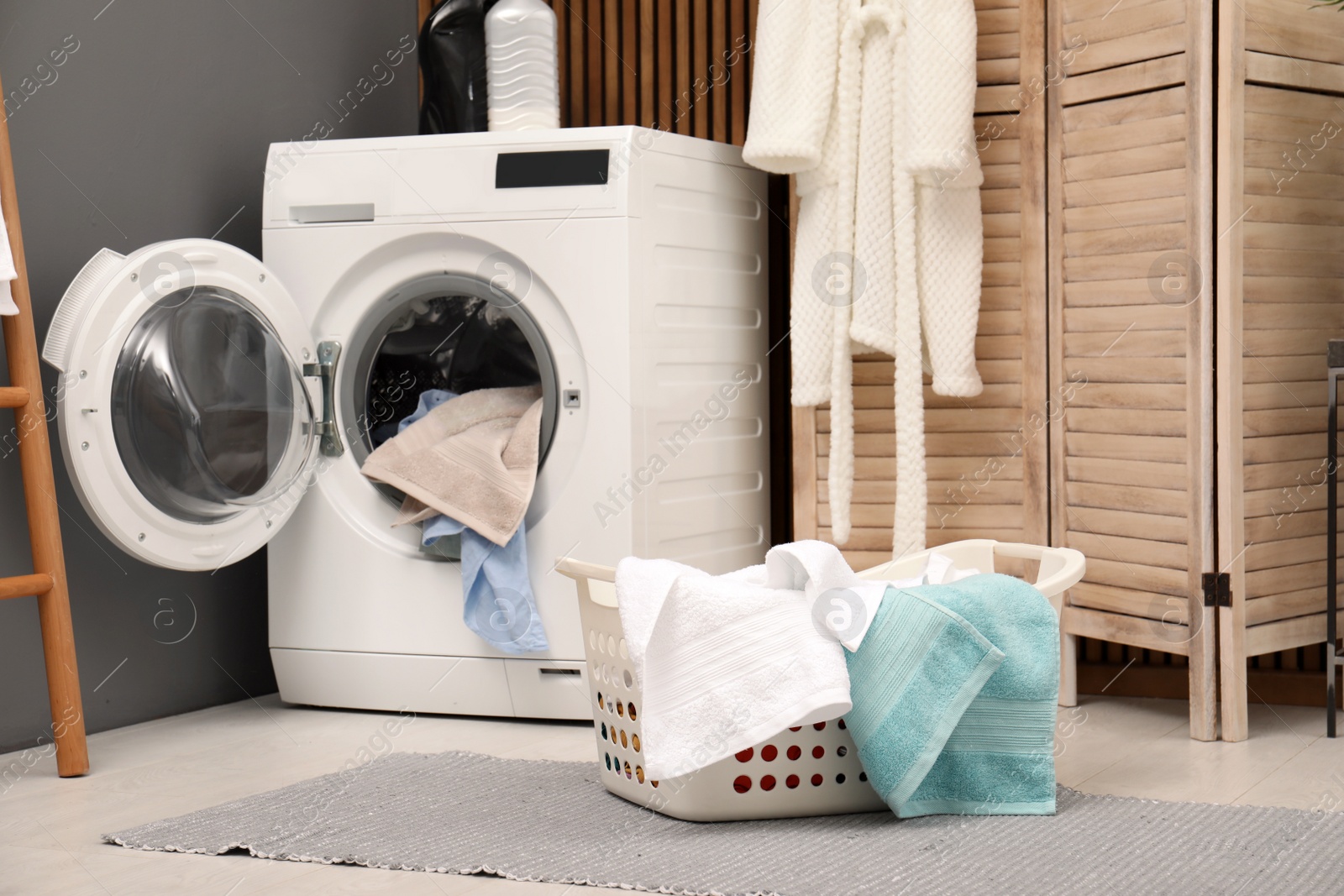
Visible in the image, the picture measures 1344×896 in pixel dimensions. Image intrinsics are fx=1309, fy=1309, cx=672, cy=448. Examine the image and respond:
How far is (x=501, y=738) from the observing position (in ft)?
7.42

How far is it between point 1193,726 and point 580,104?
1942mm

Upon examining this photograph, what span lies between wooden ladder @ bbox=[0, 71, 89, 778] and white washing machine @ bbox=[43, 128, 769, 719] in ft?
0.51

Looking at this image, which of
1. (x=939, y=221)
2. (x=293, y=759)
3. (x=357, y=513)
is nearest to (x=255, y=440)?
(x=357, y=513)

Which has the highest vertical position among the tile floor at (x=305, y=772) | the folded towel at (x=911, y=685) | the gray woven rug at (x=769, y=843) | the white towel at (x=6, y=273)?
the white towel at (x=6, y=273)

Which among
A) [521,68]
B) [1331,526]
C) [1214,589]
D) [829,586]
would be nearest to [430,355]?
[521,68]

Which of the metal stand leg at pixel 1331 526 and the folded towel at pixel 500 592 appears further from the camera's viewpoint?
the folded towel at pixel 500 592

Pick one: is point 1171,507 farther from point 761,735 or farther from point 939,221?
point 761,735

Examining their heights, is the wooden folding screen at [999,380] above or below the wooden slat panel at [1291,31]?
below

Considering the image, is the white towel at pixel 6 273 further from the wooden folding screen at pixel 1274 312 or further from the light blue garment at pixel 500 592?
the wooden folding screen at pixel 1274 312

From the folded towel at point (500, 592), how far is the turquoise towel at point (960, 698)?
84 centimetres

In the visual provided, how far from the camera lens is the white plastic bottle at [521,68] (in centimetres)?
262

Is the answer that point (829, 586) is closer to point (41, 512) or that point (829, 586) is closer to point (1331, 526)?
point (1331, 526)

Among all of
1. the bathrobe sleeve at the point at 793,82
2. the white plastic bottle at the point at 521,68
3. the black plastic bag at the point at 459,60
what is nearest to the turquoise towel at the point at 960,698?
the bathrobe sleeve at the point at 793,82

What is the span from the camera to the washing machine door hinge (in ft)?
8.04
